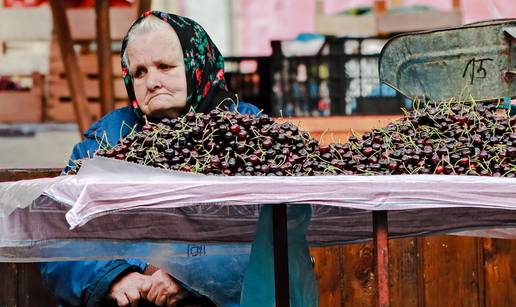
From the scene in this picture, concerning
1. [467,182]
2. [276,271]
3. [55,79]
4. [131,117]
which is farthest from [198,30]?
[55,79]

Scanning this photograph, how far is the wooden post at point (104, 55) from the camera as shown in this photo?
4809 millimetres

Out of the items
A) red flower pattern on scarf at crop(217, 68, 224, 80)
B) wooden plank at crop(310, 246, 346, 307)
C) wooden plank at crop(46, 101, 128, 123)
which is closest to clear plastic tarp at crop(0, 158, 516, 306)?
red flower pattern on scarf at crop(217, 68, 224, 80)

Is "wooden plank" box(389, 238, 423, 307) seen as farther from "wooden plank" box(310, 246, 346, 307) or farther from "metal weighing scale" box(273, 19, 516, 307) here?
"metal weighing scale" box(273, 19, 516, 307)

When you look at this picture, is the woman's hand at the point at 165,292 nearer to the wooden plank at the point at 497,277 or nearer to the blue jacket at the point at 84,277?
the blue jacket at the point at 84,277

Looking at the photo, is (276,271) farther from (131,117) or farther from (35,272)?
(35,272)

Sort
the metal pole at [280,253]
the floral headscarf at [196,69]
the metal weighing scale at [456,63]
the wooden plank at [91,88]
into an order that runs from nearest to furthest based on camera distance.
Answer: the metal pole at [280,253] → the metal weighing scale at [456,63] → the floral headscarf at [196,69] → the wooden plank at [91,88]

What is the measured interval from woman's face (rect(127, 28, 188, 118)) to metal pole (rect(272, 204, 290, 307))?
809mm

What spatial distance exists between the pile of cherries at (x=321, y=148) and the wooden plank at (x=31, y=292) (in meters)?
1.43

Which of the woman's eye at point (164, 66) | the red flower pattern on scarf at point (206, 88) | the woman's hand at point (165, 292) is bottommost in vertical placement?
the woman's hand at point (165, 292)

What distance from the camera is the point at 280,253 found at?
250 centimetres

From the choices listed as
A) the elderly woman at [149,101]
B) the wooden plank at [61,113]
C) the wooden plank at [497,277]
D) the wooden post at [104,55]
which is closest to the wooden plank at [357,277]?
the wooden plank at [497,277]

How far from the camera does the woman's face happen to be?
3.16 meters

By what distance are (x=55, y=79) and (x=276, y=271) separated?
14.2 feet

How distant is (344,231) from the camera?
117 inches
